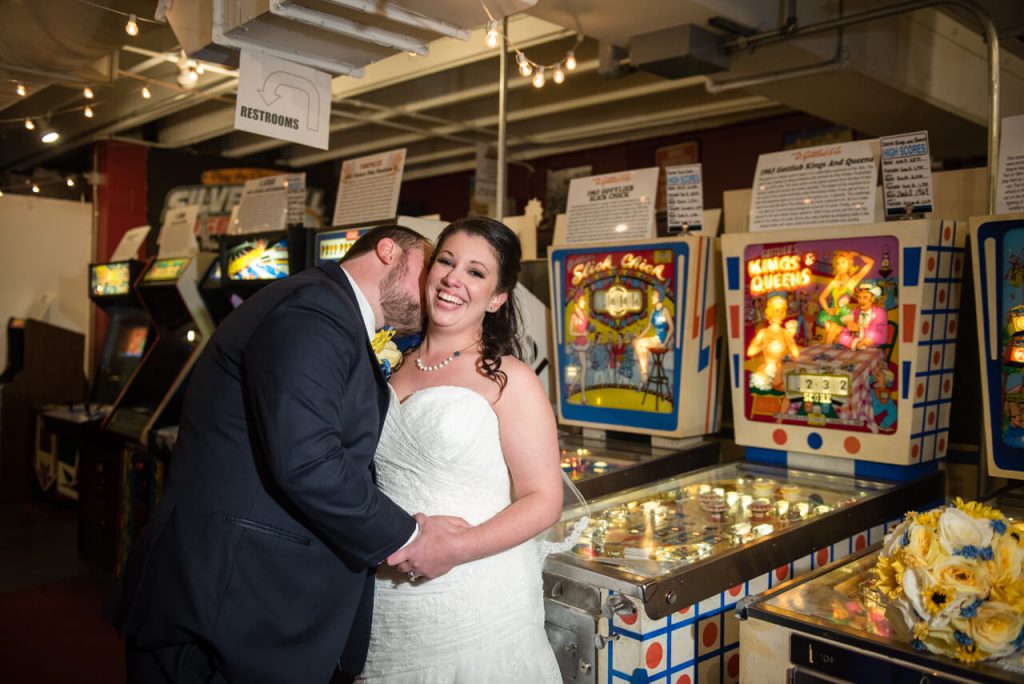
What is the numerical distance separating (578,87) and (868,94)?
291cm

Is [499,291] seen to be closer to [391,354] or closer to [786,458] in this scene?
[391,354]

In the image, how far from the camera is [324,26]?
279cm

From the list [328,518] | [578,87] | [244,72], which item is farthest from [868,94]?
[328,518]

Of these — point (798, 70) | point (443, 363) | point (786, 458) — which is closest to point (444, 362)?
point (443, 363)

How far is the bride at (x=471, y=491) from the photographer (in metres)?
2.00

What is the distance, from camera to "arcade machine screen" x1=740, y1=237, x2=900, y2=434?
9.46ft

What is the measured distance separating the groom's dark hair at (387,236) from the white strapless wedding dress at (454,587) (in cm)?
38

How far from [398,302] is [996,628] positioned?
147 cm

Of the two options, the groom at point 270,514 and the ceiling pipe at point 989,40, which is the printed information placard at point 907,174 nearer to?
the ceiling pipe at point 989,40

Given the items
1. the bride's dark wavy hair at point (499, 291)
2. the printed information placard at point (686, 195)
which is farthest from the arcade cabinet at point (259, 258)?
the bride's dark wavy hair at point (499, 291)

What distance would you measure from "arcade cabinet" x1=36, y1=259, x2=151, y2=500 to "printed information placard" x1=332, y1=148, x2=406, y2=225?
235 centimetres

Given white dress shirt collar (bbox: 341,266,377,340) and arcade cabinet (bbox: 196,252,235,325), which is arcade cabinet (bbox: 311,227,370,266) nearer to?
arcade cabinet (bbox: 196,252,235,325)

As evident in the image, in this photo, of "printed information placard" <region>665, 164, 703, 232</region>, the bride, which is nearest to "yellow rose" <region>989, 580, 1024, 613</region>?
the bride

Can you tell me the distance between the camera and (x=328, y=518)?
1.74 meters
